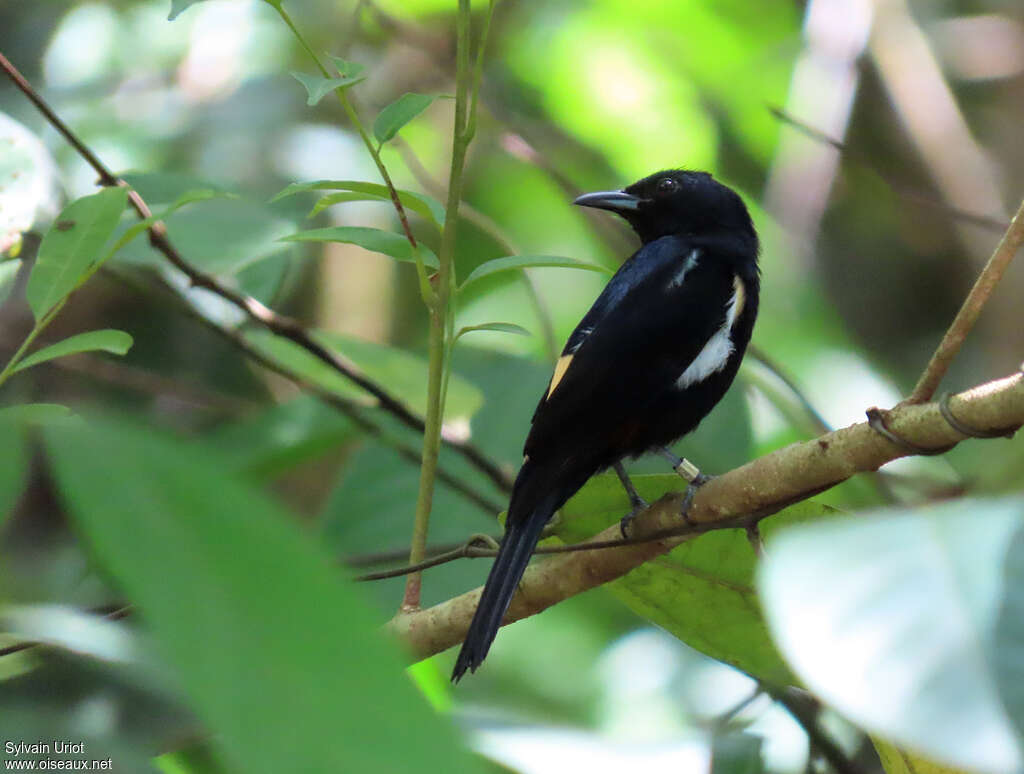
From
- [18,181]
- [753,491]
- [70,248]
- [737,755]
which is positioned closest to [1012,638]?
[753,491]

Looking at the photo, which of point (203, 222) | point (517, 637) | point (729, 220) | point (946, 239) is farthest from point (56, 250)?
point (946, 239)

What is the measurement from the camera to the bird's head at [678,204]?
125 inches

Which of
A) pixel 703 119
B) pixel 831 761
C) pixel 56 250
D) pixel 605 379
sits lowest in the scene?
pixel 831 761

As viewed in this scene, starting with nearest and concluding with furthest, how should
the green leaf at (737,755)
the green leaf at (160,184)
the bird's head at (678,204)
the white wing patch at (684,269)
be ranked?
the green leaf at (737,755) → the green leaf at (160,184) → the white wing patch at (684,269) → the bird's head at (678,204)

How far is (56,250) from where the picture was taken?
1267 millimetres

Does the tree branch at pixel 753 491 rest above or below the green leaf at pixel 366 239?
below

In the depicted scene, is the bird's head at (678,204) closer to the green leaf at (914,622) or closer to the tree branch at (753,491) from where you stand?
the tree branch at (753,491)

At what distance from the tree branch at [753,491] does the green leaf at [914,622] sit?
53 cm

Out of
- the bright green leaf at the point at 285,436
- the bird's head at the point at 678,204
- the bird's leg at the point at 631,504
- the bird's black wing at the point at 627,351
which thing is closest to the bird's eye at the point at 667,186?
the bird's head at the point at 678,204

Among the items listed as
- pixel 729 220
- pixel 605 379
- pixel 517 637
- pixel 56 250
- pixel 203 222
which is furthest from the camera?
pixel 517 637

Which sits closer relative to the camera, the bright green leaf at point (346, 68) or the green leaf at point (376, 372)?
the bright green leaf at point (346, 68)

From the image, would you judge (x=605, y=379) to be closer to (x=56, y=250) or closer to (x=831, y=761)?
(x=831, y=761)

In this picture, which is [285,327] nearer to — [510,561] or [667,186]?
[510,561]

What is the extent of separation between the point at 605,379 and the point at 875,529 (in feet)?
5.35
